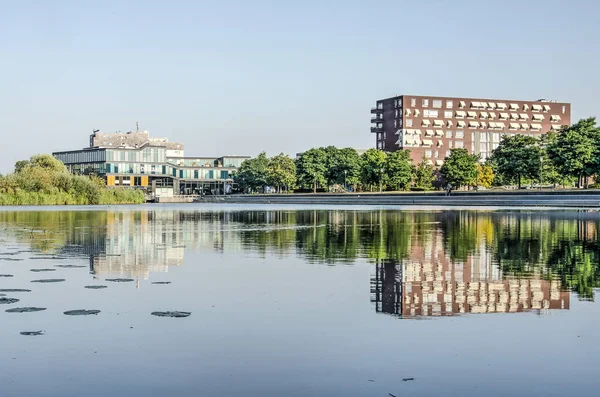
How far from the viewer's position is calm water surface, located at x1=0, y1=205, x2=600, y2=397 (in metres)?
7.61

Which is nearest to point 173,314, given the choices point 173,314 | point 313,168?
point 173,314

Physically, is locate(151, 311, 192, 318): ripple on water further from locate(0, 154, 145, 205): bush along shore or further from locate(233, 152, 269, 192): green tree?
locate(233, 152, 269, 192): green tree

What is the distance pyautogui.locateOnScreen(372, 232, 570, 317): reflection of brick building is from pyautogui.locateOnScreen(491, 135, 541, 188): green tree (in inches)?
4458

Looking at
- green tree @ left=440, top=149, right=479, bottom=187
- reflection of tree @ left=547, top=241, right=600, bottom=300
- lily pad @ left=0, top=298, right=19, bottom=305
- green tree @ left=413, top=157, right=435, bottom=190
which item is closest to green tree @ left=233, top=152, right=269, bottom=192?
green tree @ left=413, top=157, right=435, bottom=190

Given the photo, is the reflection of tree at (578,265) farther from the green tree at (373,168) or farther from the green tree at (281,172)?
the green tree at (281,172)

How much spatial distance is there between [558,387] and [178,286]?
29.5ft

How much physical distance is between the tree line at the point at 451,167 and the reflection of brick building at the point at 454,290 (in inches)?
3743

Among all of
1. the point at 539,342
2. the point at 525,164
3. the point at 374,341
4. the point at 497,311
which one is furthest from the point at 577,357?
the point at 525,164

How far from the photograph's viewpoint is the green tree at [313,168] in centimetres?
16500

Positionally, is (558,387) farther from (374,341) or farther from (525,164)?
(525,164)

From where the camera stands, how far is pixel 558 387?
745cm

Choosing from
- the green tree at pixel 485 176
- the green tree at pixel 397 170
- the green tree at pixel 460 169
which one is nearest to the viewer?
the green tree at pixel 460 169

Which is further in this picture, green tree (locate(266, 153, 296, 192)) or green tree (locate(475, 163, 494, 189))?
green tree (locate(266, 153, 296, 192))

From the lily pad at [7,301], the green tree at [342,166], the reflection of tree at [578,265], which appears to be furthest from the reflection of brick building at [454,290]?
the green tree at [342,166]
